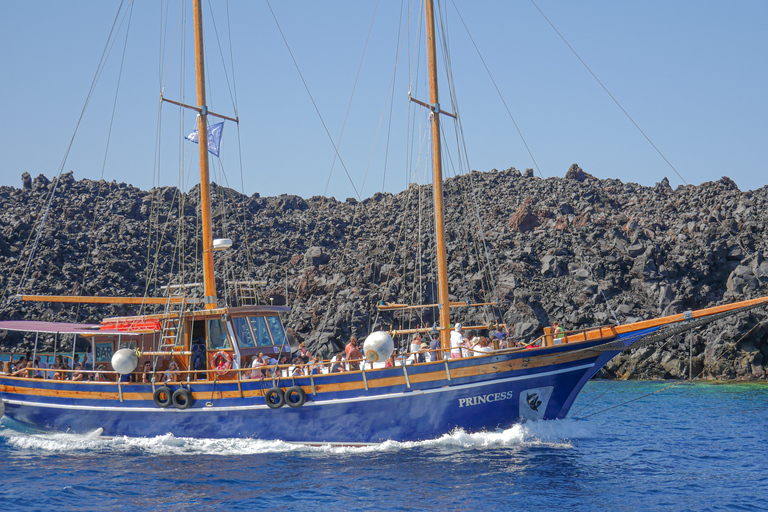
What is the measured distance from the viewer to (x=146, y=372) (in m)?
21.6

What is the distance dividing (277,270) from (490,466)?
65435mm

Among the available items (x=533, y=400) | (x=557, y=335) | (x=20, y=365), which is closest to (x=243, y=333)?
(x=20, y=365)

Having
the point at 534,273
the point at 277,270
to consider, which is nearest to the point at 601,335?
the point at 534,273

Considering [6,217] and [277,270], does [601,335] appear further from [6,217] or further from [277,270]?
[6,217]

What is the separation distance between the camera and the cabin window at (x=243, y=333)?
22391 millimetres

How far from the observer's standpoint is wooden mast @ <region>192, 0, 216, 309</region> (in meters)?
23.6

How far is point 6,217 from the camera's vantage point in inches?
3792

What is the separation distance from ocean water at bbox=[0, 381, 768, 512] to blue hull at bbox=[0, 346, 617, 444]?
1.23 ft

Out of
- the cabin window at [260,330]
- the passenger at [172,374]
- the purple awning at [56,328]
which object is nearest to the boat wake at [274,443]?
the passenger at [172,374]

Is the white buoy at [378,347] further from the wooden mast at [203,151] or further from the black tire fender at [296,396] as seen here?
the wooden mast at [203,151]

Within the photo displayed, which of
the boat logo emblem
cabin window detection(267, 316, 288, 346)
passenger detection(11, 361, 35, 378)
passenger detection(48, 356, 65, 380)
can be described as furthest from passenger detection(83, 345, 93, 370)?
the boat logo emblem

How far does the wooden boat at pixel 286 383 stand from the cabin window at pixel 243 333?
36 mm

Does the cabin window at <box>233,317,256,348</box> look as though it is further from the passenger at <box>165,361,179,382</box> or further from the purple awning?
the purple awning

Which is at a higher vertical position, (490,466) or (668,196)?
(668,196)
